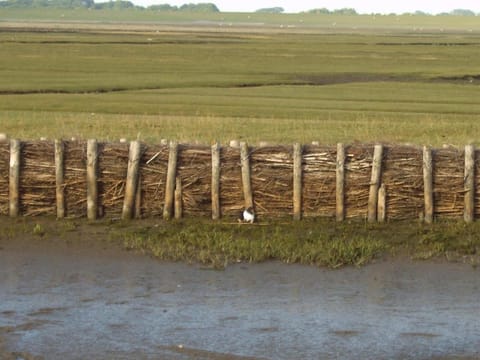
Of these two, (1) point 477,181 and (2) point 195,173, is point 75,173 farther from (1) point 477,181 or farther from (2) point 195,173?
(1) point 477,181

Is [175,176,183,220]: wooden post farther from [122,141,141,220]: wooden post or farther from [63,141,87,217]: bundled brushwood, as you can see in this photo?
[63,141,87,217]: bundled brushwood

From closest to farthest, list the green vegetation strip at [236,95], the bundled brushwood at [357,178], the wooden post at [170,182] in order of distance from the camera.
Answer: the bundled brushwood at [357,178]
the wooden post at [170,182]
the green vegetation strip at [236,95]

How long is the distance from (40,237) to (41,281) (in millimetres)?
2513

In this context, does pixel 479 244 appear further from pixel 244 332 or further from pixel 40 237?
pixel 40 237

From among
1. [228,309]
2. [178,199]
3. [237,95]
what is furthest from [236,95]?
[228,309]

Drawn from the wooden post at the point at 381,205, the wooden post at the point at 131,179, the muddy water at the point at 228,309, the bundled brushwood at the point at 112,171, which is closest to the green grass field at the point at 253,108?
the wooden post at the point at 381,205

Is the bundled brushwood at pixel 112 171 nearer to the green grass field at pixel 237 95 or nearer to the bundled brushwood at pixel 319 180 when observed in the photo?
the bundled brushwood at pixel 319 180

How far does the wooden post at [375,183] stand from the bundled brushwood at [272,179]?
49.0 inches

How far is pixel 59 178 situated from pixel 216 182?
248 centimetres

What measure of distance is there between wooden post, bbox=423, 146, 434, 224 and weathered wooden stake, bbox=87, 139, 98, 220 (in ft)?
16.8

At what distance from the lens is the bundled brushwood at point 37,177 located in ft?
52.8

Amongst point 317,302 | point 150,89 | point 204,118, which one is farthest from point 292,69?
point 317,302

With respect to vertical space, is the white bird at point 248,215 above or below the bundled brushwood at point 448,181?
below

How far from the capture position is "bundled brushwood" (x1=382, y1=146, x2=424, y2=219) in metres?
15.8
